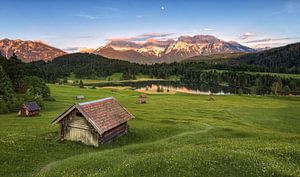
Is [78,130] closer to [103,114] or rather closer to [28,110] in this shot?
[103,114]

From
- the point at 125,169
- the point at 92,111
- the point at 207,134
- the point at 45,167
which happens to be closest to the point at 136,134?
the point at 92,111

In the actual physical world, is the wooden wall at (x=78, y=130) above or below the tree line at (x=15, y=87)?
below

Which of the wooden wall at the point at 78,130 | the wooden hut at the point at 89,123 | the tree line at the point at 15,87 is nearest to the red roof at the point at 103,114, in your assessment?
the wooden hut at the point at 89,123

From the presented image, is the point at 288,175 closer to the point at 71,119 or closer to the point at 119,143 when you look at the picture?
the point at 119,143

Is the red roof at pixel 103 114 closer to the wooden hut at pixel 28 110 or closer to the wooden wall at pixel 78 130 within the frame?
the wooden wall at pixel 78 130

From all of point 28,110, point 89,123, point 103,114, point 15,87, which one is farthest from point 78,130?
point 15,87

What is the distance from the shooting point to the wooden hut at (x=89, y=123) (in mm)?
34250

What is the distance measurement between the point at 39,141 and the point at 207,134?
26.8m

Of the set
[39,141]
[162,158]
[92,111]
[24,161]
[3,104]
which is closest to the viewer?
[162,158]

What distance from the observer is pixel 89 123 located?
115 ft

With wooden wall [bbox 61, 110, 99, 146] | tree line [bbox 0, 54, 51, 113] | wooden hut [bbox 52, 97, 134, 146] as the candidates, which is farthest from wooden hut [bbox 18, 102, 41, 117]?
wooden wall [bbox 61, 110, 99, 146]

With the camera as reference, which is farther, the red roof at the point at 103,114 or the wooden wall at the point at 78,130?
the wooden wall at the point at 78,130

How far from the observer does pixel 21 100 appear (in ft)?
225

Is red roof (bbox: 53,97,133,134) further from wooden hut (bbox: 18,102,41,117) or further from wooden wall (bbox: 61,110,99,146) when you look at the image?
wooden hut (bbox: 18,102,41,117)
